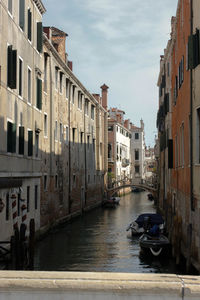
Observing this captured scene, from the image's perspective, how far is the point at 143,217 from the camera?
23453mm

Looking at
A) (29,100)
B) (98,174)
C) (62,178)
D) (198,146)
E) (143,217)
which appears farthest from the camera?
(98,174)

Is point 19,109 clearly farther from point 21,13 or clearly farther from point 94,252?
point 94,252

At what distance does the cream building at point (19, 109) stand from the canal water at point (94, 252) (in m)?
1.64

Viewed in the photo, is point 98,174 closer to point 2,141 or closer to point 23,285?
point 2,141

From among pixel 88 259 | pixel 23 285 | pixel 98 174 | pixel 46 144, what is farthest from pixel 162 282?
pixel 98 174

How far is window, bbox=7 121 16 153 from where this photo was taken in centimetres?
1427

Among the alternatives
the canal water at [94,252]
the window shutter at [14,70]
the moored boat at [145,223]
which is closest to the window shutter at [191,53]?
the window shutter at [14,70]

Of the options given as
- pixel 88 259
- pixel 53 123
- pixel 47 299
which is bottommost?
pixel 88 259

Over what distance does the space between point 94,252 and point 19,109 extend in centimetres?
651

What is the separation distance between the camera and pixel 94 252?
703 inches

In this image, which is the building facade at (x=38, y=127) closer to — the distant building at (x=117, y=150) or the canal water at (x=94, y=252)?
the canal water at (x=94, y=252)

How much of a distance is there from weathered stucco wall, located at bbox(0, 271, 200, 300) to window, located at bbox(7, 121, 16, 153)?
11594 mm

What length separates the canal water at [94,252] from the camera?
1471 cm

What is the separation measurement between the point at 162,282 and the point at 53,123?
21.0m
